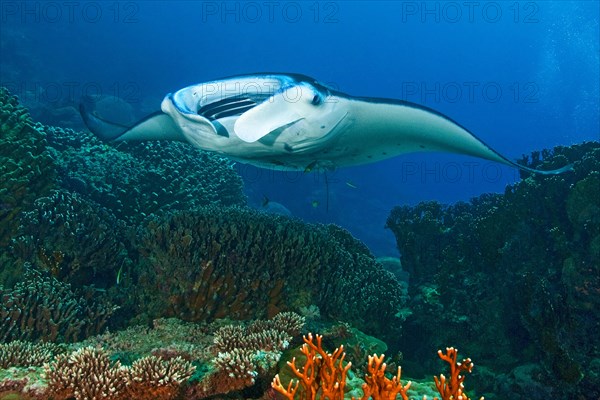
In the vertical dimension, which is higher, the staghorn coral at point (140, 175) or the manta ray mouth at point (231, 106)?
the staghorn coral at point (140, 175)

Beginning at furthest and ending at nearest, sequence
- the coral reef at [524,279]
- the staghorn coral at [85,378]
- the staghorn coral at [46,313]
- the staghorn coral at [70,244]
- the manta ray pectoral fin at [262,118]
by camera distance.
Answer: the coral reef at [524,279], the staghorn coral at [70,244], the staghorn coral at [46,313], the manta ray pectoral fin at [262,118], the staghorn coral at [85,378]

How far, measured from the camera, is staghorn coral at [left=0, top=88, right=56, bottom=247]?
5289 mm

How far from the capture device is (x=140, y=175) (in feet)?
27.6

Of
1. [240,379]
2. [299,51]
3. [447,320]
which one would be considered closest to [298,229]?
[240,379]

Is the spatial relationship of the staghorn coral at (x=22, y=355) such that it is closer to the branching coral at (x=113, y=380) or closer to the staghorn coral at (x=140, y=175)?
the branching coral at (x=113, y=380)

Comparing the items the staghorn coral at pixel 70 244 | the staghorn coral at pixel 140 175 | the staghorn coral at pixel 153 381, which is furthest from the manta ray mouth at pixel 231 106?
the staghorn coral at pixel 140 175

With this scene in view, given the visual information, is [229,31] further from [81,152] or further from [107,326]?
[107,326]

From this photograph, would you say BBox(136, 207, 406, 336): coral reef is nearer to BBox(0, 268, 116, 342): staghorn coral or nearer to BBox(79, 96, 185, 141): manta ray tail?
BBox(0, 268, 116, 342): staghorn coral

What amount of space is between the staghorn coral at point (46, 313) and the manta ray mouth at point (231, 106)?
8.77 feet

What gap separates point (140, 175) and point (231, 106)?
5734 millimetres

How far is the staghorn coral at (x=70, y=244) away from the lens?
4863mm

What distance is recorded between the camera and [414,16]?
101 m

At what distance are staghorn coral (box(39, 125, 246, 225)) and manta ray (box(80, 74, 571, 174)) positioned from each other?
256 centimetres

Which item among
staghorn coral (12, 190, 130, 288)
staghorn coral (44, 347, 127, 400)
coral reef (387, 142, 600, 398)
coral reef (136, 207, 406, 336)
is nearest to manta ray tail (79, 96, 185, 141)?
coral reef (136, 207, 406, 336)
